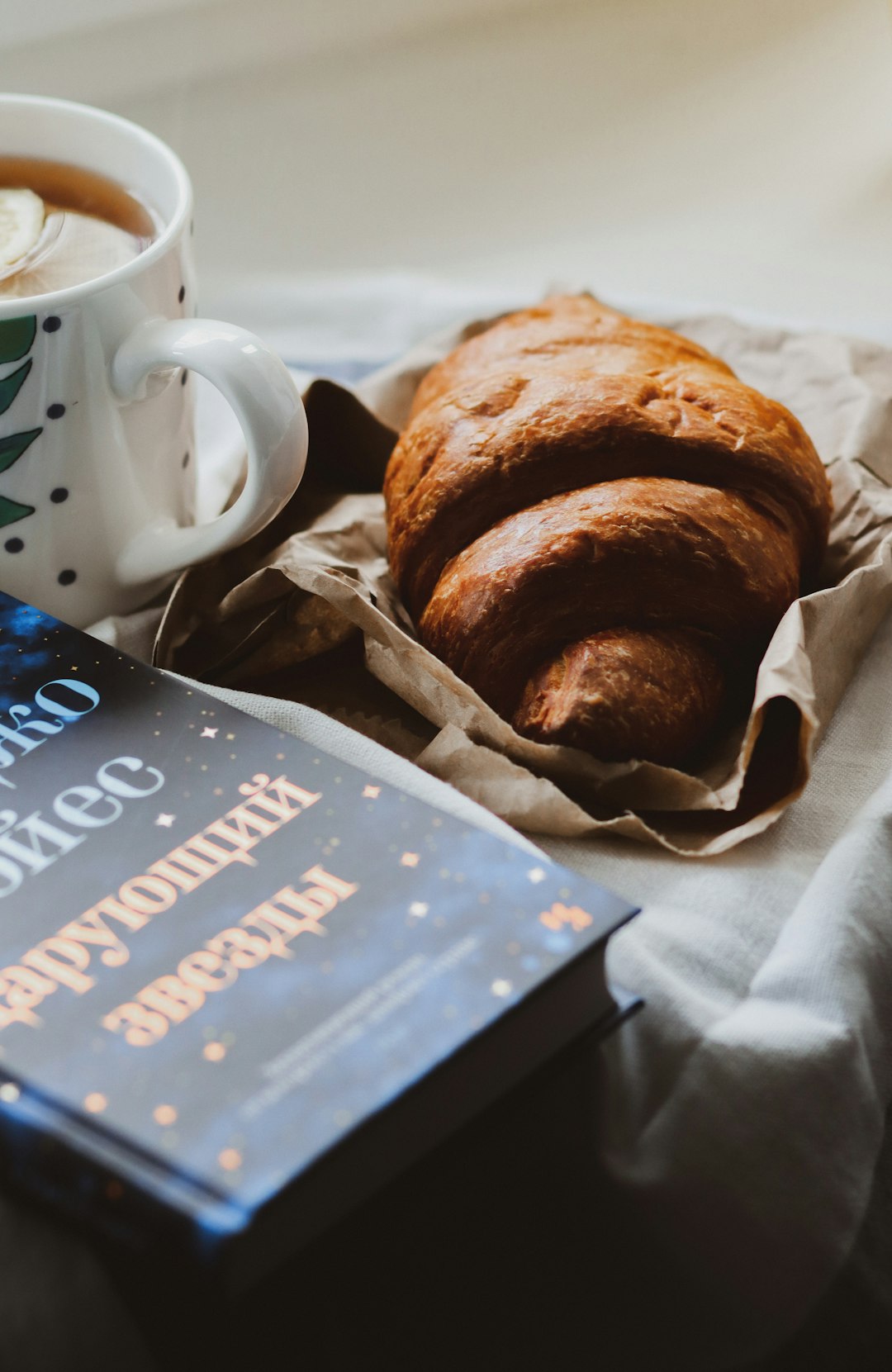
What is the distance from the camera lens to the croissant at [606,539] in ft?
2.28

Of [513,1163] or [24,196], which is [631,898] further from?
[24,196]

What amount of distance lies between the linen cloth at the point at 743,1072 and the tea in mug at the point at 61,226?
12.4 inches

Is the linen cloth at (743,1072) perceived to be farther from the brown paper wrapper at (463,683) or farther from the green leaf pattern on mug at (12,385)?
the green leaf pattern on mug at (12,385)

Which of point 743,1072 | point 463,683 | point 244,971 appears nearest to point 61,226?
point 463,683

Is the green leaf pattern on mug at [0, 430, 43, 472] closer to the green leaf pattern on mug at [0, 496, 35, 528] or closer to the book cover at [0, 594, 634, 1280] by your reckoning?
the green leaf pattern on mug at [0, 496, 35, 528]

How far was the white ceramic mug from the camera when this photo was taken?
679 mm

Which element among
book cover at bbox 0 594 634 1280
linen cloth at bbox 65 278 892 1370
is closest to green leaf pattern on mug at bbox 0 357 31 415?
book cover at bbox 0 594 634 1280

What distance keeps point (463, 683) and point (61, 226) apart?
0.34 m

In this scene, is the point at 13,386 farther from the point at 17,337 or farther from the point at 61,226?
the point at 61,226

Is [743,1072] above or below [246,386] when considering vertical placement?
below

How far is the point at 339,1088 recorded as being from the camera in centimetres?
46

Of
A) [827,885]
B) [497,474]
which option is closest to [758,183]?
[497,474]

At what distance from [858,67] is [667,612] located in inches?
34.7

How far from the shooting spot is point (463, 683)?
0.71 meters
